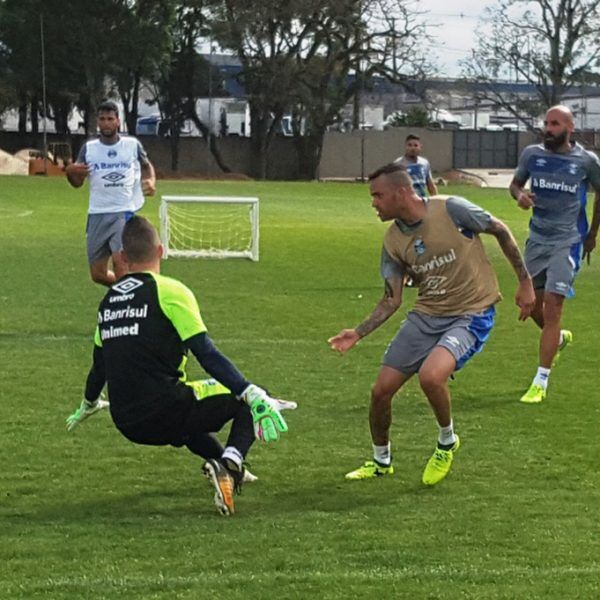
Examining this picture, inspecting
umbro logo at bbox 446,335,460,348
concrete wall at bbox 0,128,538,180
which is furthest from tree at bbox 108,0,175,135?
umbro logo at bbox 446,335,460,348

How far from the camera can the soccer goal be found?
2203cm

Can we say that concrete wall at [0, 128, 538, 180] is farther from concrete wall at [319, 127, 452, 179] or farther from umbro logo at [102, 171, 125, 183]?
umbro logo at [102, 171, 125, 183]

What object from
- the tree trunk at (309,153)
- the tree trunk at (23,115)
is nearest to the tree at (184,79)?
the tree trunk at (309,153)

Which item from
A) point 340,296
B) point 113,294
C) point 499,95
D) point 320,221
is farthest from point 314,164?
point 113,294

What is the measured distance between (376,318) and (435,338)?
350 millimetres

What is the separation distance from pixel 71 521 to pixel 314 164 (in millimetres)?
58301

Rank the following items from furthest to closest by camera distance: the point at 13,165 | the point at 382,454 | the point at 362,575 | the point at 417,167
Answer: the point at 13,165 < the point at 417,167 < the point at 382,454 < the point at 362,575

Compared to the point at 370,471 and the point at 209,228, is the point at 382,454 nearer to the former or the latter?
the point at 370,471

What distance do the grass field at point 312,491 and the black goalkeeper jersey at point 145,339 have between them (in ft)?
1.94

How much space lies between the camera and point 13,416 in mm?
8953

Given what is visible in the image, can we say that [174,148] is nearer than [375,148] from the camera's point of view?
No

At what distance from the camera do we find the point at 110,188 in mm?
12766

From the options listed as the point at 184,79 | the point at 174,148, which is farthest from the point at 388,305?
the point at 184,79

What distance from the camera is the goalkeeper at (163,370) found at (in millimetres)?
6324
